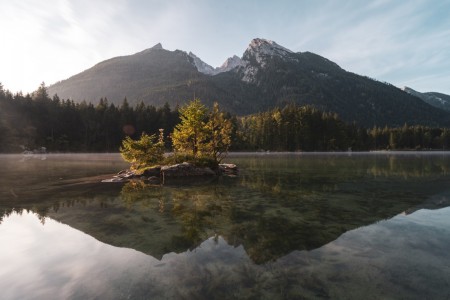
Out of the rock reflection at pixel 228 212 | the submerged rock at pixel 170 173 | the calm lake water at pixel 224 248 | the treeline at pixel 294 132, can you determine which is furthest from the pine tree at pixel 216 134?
the treeline at pixel 294 132

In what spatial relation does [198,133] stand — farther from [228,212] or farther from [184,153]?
[228,212]

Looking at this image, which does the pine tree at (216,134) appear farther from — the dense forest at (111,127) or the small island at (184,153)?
the dense forest at (111,127)

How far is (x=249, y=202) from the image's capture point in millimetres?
20875

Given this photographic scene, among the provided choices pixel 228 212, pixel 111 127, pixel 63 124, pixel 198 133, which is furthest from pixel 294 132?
pixel 228 212

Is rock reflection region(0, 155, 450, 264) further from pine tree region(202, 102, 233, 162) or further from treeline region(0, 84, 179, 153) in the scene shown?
treeline region(0, 84, 179, 153)

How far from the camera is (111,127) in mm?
146625

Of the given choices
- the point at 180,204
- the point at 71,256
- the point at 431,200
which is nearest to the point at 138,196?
the point at 180,204

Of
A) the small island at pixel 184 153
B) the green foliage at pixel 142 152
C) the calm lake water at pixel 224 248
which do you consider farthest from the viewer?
the green foliage at pixel 142 152

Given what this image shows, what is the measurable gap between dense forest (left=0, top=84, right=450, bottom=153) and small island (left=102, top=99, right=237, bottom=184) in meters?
102

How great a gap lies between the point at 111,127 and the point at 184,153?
377ft

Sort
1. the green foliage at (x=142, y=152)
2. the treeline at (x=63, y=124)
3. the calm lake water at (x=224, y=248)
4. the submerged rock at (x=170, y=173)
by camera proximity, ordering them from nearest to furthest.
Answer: the calm lake water at (x=224, y=248) → the submerged rock at (x=170, y=173) → the green foliage at (x=142, y=152) → the treeline at (x=63, y=124)

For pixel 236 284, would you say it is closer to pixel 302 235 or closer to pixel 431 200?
pixel 302 235

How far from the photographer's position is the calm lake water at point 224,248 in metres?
8.13

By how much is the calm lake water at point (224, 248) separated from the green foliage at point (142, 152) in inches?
749
